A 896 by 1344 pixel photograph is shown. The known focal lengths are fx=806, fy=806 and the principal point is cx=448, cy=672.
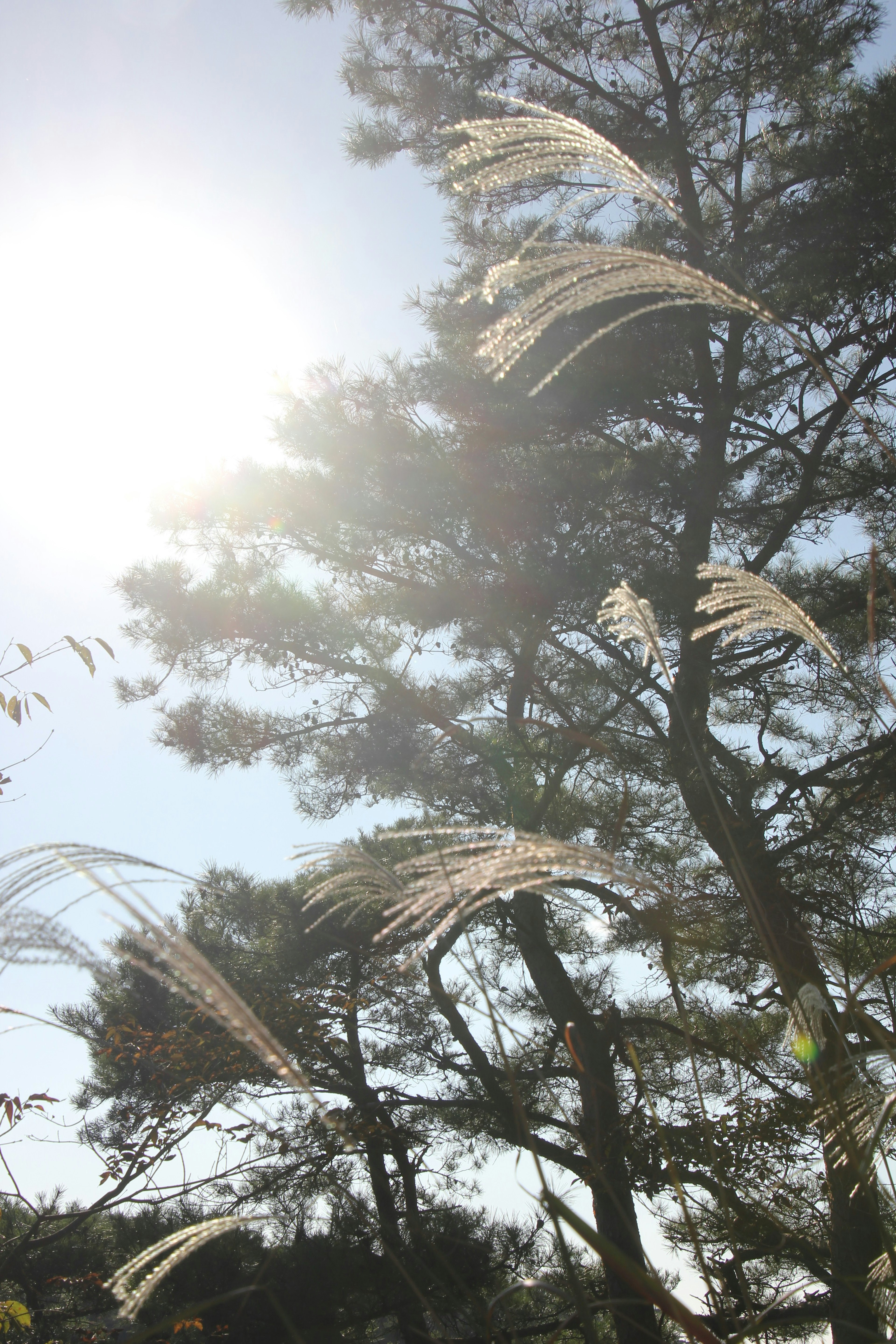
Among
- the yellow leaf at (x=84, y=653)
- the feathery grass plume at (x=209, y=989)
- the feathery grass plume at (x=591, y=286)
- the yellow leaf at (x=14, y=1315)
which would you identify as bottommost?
the yellow leaf at (x=14, y=1315)

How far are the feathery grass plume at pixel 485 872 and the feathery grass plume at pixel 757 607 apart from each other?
432 millimetres

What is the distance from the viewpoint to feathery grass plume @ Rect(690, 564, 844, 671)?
3.58 ft

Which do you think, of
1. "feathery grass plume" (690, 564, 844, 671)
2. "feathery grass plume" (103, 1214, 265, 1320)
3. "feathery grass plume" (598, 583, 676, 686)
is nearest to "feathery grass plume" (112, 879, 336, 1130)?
"feathery grass plume" (103, 1214, 265, 1320)

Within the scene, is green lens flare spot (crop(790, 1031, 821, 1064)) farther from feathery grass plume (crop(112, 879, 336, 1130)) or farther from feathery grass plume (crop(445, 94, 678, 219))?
feathery grass plume (crop(445, 94, 678, 219))

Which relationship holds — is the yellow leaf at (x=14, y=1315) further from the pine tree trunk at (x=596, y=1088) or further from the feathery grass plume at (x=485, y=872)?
the feathery grass plume at (x=485, y=872)

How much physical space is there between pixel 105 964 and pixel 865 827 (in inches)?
148

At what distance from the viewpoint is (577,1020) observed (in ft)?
13.7

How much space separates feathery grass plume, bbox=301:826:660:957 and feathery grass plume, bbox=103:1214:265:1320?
0.28 metres

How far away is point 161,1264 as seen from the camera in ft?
2.26

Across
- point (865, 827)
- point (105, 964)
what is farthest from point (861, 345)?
point (105, 964)

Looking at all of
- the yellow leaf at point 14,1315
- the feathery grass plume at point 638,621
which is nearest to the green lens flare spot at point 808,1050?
the feathery grass plume at point 638,621

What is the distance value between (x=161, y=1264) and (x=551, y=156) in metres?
1.29

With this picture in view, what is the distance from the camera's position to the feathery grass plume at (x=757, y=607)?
109 centimetres

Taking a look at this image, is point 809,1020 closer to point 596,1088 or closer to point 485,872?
point 485,872
